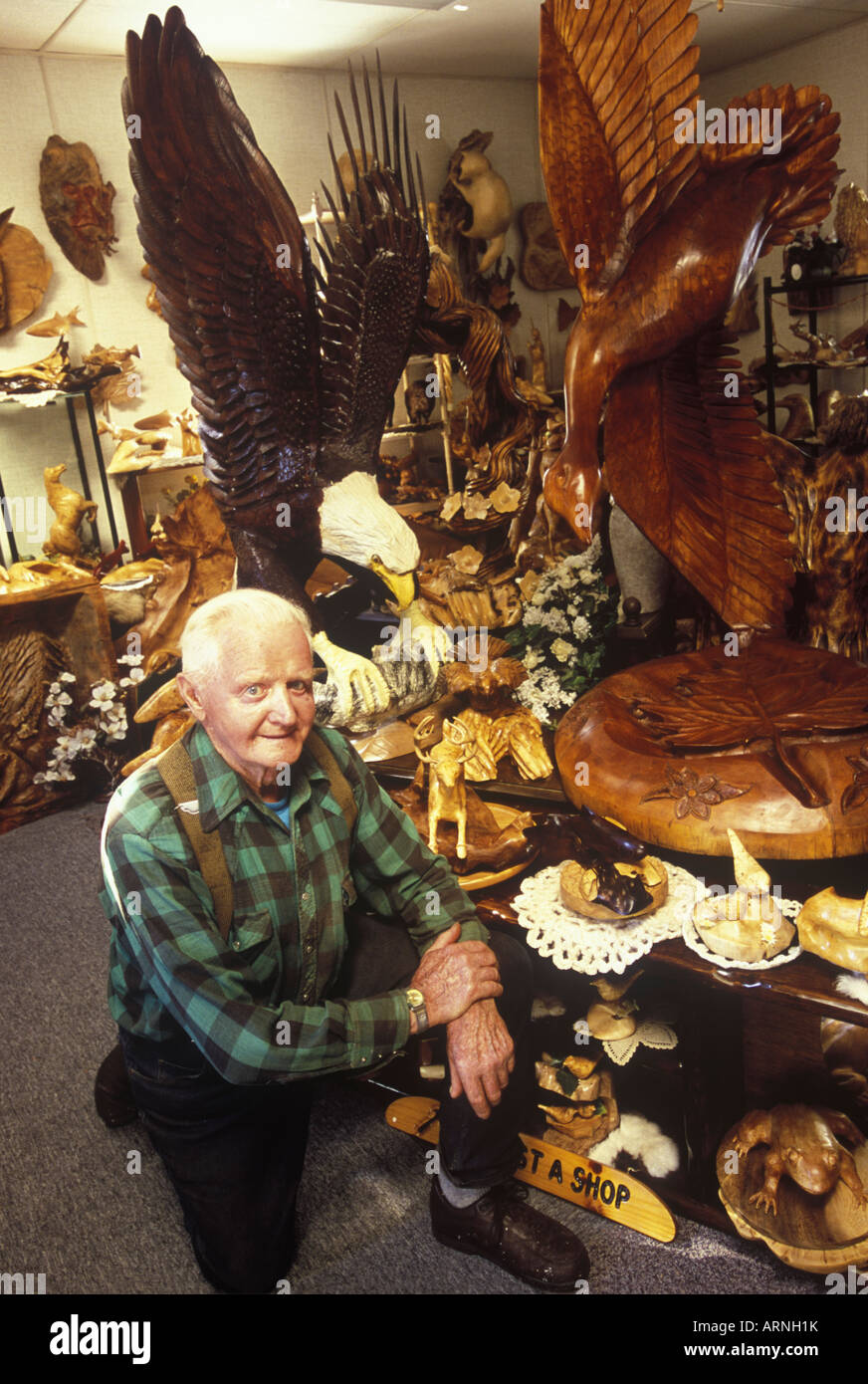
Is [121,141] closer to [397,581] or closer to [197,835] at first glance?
[397,581]

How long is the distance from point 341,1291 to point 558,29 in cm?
204

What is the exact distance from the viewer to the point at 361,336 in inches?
87.3

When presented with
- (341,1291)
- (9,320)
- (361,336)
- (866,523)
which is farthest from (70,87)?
(341,1291)

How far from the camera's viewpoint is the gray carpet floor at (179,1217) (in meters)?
1.72

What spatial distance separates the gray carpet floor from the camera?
5.64ft

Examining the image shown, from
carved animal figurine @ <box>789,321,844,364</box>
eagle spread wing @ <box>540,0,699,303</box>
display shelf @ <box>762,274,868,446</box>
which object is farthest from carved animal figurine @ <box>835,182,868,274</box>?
eagle spread wing @ <box>540,0,699,303</box>

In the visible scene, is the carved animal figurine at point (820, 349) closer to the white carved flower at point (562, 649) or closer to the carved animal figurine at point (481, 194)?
the carved animal figurine at point (481, 194)

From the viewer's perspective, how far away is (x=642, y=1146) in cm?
192

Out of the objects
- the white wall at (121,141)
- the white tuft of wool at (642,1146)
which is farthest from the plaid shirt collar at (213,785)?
the white wall at (121,141)

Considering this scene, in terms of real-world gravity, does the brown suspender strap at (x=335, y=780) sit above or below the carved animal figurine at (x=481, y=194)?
below

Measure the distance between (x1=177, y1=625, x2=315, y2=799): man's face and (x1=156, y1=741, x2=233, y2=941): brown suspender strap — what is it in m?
0.07

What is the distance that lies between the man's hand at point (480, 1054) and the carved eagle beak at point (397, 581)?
39.2 inches

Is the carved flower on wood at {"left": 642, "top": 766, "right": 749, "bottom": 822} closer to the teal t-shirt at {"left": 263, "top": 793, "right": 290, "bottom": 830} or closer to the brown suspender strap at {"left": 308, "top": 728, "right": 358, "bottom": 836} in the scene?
the brown suspender strap at {"left": 308, "top": 728, "right": 358, "bottom": 836}

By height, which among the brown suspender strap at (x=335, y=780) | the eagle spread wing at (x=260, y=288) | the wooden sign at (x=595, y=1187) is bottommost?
the wooden sign at (x=595, y=1187)
